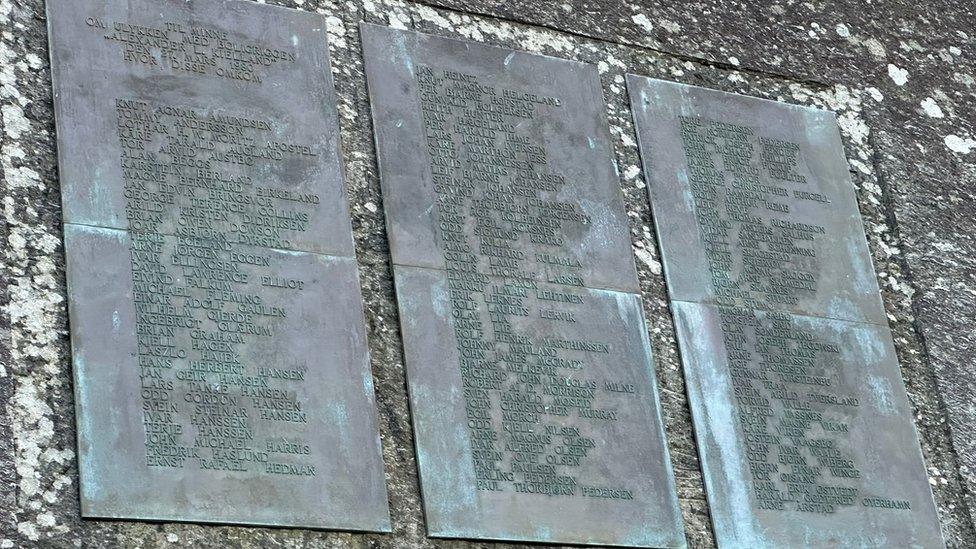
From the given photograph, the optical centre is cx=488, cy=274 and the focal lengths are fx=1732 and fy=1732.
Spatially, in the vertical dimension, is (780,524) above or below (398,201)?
below

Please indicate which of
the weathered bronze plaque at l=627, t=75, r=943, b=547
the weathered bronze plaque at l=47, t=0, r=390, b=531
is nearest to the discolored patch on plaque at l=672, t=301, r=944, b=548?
the weathered bronze plaque at l=627, t=75, r=943, b=547

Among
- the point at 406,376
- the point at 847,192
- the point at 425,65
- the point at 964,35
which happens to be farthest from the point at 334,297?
the point at 964,35

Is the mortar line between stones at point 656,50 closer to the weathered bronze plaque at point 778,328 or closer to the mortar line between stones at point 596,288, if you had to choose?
the weathered bronze plaque at point 778,328

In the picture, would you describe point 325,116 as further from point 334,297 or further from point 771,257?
point 771,257

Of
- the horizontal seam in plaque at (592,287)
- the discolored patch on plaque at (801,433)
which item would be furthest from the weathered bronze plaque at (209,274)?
the discolored patch on plaque at (801,433)

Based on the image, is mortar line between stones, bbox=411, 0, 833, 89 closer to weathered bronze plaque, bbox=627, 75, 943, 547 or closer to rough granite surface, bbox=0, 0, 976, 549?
rough granite surface, bbox=0, 0, 976, 549

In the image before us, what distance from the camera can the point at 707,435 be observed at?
7.11m

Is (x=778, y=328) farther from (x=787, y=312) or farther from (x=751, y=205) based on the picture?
(x=751, y=205)

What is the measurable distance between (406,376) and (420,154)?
3.41ft

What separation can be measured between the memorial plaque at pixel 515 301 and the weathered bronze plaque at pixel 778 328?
0.97 feet

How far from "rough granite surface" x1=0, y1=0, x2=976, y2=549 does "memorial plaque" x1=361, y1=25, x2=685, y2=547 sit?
0.33ft

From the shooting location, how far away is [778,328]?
7539 millimetres

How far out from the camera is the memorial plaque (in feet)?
21.6

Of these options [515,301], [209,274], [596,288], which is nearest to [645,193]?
[596,288]
